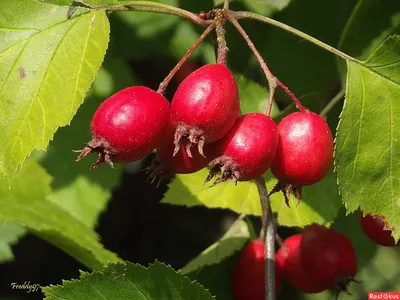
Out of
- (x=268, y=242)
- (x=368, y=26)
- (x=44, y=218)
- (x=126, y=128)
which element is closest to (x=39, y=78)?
(x=126, y=128)

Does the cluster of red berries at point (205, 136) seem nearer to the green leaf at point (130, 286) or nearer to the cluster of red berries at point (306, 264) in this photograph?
the green leaf at point (130, 286)

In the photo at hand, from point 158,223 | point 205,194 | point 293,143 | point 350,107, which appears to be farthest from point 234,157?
point 158,223

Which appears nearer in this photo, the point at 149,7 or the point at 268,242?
the point at 149,7

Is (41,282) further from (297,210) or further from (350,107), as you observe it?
(350,107)

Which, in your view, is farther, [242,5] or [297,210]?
[242,5]

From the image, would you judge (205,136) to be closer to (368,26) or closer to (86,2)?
(86,2)

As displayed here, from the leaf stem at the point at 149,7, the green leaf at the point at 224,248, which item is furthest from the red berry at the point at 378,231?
the leaf stem at the point at 149,7

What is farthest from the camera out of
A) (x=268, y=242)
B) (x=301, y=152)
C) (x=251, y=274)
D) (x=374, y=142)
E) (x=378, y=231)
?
(x=251, y=274)
